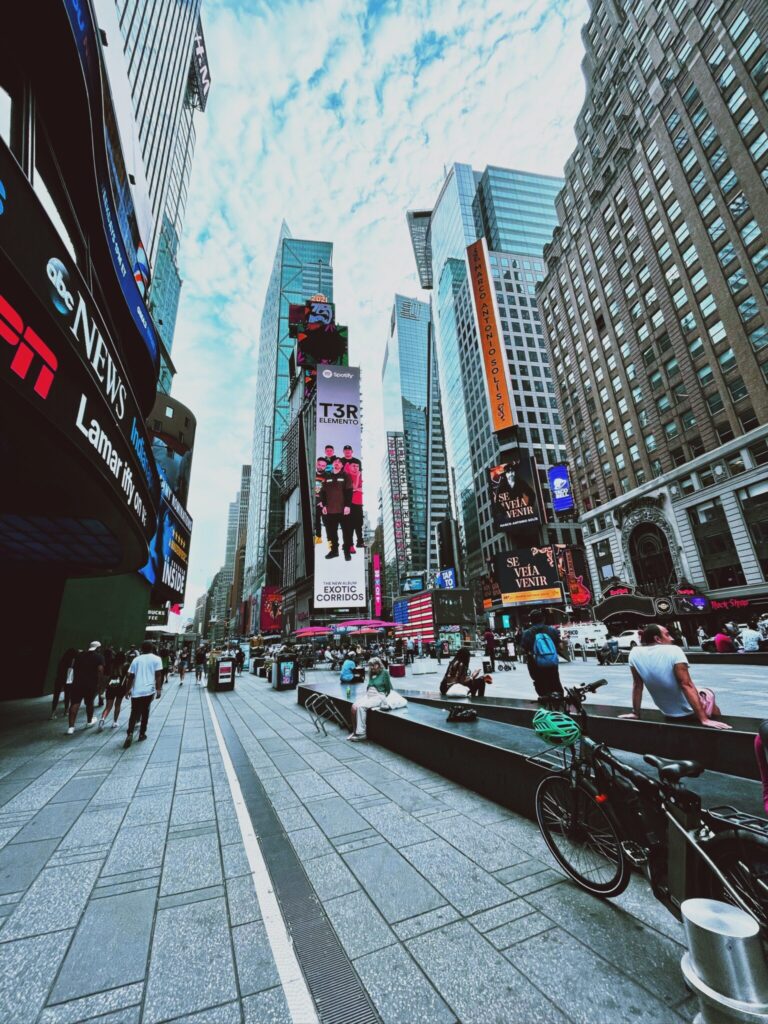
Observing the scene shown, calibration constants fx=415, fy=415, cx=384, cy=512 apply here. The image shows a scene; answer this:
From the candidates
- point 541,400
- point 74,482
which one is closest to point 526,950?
point 74,482

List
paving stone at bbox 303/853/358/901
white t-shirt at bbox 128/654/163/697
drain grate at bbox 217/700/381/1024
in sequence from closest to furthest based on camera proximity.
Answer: drain grate at bbox 217/700/381/1024, paving stone at bbox 303/853/358/901, white t-shirt at bbox 128/654/163/697

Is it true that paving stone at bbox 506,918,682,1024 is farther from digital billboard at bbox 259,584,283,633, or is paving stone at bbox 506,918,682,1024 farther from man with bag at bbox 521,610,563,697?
digital billboard at bbox 259,584,283,633

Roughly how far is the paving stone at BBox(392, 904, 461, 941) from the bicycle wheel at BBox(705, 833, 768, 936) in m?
1.66

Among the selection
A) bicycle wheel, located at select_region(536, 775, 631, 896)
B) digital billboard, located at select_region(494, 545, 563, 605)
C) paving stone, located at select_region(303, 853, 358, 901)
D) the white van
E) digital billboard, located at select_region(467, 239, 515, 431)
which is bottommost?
paving stone, located at select_region(303, 853, 358, 901)

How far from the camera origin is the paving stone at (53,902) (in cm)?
298

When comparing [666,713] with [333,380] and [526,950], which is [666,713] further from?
[333,380]

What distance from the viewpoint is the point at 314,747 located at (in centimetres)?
809

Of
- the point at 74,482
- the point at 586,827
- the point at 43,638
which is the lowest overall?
the point at 586,827

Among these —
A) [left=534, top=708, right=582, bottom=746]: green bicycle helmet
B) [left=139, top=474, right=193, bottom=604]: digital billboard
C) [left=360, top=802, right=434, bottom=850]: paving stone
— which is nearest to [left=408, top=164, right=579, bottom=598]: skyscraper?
[left=139, top=474, right=193, bottom=604]: digital billboard

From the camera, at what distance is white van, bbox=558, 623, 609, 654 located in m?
27.2

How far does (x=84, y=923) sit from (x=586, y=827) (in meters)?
3.88

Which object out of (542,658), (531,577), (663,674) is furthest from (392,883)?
(531,577)

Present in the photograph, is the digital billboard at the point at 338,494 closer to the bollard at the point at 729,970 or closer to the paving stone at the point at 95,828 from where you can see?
the paving stone at the point at 95,828

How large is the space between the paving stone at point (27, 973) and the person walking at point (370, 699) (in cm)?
604
